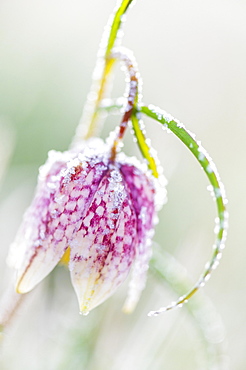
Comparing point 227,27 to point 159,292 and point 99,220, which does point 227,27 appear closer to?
point 159,292

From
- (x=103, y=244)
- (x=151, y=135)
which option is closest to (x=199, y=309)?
(x=103, y=244)

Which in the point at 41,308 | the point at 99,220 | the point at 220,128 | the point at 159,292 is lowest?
the point at 41,308

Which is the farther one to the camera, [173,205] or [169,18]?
[169,18]

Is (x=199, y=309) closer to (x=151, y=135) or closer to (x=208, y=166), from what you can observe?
(x=208, y=166)

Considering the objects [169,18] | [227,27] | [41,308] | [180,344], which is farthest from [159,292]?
[169,18]

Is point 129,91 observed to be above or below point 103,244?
above

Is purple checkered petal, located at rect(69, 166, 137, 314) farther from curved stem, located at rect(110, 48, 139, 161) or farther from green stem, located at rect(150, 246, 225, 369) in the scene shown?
green stem, located at rect(150, 246, 225, 369)
